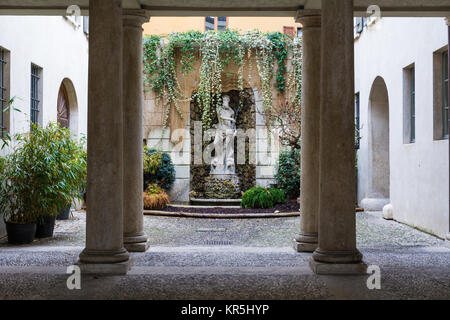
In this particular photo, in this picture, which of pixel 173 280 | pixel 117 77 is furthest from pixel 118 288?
pixel 117 77

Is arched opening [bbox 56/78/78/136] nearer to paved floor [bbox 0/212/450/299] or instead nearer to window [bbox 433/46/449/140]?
paved floor [bbox 0/212/450/299]

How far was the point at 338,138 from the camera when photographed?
5.18 meters

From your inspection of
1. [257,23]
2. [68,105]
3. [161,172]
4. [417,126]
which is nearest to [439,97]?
[417,126]

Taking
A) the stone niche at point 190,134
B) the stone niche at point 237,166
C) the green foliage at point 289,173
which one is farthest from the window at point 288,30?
the green foliage at point 289,173

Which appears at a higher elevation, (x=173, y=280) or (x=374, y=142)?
(x=374, y=142)

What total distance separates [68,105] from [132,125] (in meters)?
7.26

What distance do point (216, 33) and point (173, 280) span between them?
1156cm

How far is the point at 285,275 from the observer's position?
5320 millimetres

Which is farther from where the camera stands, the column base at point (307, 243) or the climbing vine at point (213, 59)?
the climbing vine at point (213, 59)

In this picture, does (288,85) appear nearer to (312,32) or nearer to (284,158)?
(284,158)

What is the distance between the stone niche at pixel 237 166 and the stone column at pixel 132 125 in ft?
28.9

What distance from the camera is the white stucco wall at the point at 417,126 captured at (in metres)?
9.19

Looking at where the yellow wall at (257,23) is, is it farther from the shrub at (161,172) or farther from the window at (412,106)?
the window at (412,106)

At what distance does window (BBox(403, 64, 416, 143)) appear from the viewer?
11094mm
